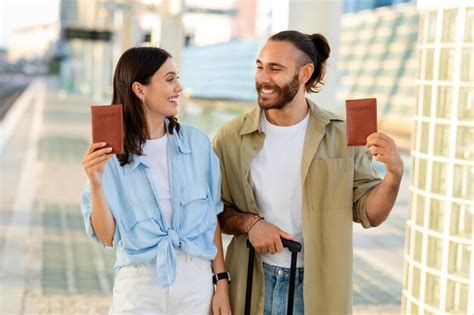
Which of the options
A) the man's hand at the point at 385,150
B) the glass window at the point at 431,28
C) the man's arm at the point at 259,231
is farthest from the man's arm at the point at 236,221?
the glass window at the point at 431,28

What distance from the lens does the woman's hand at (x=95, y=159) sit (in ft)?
9.15

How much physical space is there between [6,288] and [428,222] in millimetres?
4336

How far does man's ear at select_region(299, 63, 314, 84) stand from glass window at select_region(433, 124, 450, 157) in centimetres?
92

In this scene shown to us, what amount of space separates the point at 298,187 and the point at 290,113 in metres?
0.26

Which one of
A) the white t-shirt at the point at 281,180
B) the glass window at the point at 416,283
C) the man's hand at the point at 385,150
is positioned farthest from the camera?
the glass window at the point at 416,283

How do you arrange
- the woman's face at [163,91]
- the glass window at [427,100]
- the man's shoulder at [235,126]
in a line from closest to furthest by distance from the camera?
1. the woman's face at [163,91]
2. the man's shoulder at [235,126]
3. the glass window at [427,100]

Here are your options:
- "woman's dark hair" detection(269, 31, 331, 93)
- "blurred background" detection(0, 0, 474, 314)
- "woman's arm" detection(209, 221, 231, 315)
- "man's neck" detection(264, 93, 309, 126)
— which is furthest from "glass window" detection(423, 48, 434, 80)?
"woman's arm" detection(209, 221, 231, 315)

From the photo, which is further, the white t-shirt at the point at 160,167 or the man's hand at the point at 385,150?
the white t-shirt at the point at 160,167

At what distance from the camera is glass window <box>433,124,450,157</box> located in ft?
12.3

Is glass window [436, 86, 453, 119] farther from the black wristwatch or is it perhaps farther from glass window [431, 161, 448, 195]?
the black wristwatch

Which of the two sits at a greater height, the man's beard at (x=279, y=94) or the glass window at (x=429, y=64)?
the glass window at (x=429, y=64)

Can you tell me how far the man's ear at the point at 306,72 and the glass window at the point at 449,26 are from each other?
0.93m

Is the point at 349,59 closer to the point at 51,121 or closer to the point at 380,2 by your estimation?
the point at 51,121

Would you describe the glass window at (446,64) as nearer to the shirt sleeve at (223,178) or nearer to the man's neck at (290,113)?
the man's neck at (290,113)
